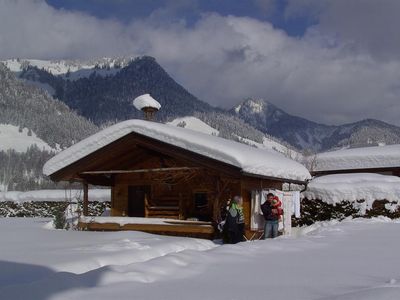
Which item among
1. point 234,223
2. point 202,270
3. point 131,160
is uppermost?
point 131,160

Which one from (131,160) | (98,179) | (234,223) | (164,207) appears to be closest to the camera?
(234,223)

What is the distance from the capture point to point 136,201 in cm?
1794

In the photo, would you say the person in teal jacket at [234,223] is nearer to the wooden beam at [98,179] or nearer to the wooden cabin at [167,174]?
the wooden cabin at [167,174]

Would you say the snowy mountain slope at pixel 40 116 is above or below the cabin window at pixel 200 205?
above

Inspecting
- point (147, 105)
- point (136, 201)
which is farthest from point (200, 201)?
point (147, 105)

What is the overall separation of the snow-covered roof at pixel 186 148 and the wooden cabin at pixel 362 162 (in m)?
11.8

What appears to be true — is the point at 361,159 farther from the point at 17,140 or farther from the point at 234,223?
the point at 17,140

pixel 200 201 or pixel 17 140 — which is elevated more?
pixel 17 140

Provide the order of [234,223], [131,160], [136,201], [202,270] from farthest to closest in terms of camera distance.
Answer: [136,201] → [131,160] → [234,223] → [202,270]

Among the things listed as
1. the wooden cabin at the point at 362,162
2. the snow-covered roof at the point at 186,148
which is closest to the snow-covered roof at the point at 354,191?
the snow-covered roof at the point at 186,148

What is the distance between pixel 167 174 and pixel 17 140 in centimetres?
15277

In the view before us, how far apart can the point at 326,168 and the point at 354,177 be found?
9.42 meters

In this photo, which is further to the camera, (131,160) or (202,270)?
(131,160)

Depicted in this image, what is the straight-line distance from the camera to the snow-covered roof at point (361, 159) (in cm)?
2678
